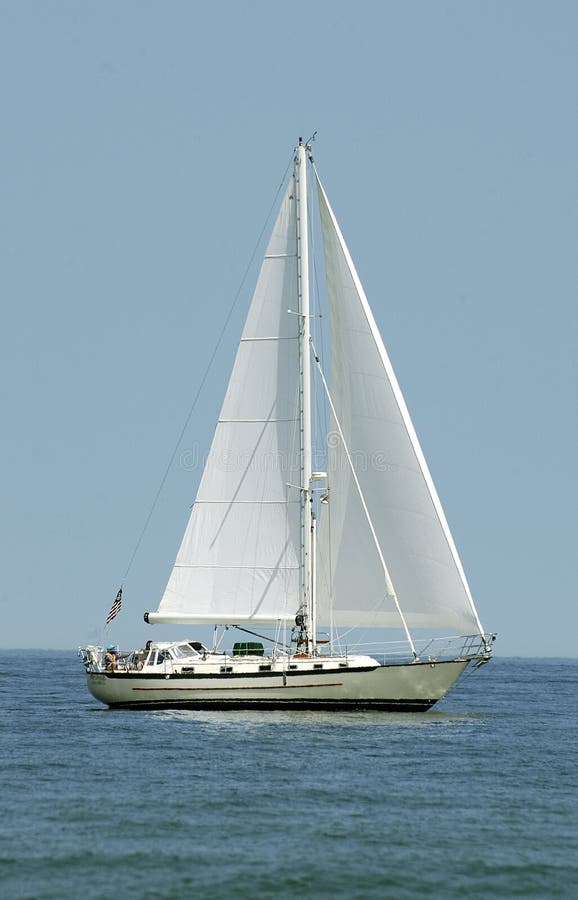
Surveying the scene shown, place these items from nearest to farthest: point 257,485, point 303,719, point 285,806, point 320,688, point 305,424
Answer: point 285,806 → point 303,719 → point 320,688 → point 305,424 → point 257,485

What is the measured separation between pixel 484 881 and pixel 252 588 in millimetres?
24393

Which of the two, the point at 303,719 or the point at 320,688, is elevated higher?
the point at 320,688

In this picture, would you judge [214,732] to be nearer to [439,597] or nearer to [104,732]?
[104,732]

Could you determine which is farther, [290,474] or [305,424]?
[290,474]

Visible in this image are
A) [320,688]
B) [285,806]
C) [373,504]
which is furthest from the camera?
[373,504]

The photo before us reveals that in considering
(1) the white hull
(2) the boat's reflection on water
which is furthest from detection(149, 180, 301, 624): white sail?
(2) the boat's reflection on water

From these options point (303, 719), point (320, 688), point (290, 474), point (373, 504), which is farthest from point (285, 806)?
point (290, 474)

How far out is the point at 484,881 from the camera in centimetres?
2123

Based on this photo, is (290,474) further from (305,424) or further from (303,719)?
(303,719)

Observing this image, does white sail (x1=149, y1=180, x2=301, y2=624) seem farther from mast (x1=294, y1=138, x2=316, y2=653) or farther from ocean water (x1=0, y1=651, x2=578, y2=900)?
ocean water (x1=0, y1=651, x2=578, y2=900)

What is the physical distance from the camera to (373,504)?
145 ft

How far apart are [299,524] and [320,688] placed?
583cm

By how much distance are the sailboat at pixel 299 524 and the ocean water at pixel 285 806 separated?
166 centimetres

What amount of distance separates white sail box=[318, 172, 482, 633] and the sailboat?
0.05m
